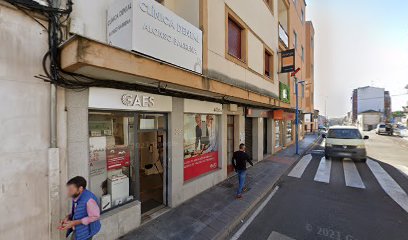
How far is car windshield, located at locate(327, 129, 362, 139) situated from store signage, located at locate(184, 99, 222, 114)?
320 inches

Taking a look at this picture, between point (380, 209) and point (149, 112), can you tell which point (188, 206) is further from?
point (380, 209)

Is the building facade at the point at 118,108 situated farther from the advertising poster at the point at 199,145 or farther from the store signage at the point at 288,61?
the store signage at the point at 288,61

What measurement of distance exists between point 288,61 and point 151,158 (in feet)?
32.8

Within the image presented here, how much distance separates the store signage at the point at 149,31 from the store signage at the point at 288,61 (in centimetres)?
894

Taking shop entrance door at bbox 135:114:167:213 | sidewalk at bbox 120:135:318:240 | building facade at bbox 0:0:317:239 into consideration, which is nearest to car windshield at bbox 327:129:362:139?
sidewalk at bbox 120:135:318:240

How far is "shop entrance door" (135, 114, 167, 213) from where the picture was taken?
513 centimetres

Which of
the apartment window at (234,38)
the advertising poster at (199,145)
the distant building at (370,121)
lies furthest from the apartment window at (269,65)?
the distant building at (370,121)

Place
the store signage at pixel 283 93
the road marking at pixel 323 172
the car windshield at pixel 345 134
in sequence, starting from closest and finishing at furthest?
the road marking at pixel 323 172, the car windshield at pixel 345 134, the store signage at pixel 283 93

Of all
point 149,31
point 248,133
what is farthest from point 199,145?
point 248,133

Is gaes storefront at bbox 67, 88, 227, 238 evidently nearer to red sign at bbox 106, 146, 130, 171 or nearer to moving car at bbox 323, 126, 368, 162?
red sign at bbox 106, 146, 130, 171

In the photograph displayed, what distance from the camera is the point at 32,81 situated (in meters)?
3.05

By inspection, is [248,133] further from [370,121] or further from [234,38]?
[370,121]

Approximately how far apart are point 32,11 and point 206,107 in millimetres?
4725

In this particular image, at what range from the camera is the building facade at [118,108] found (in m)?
2.92
